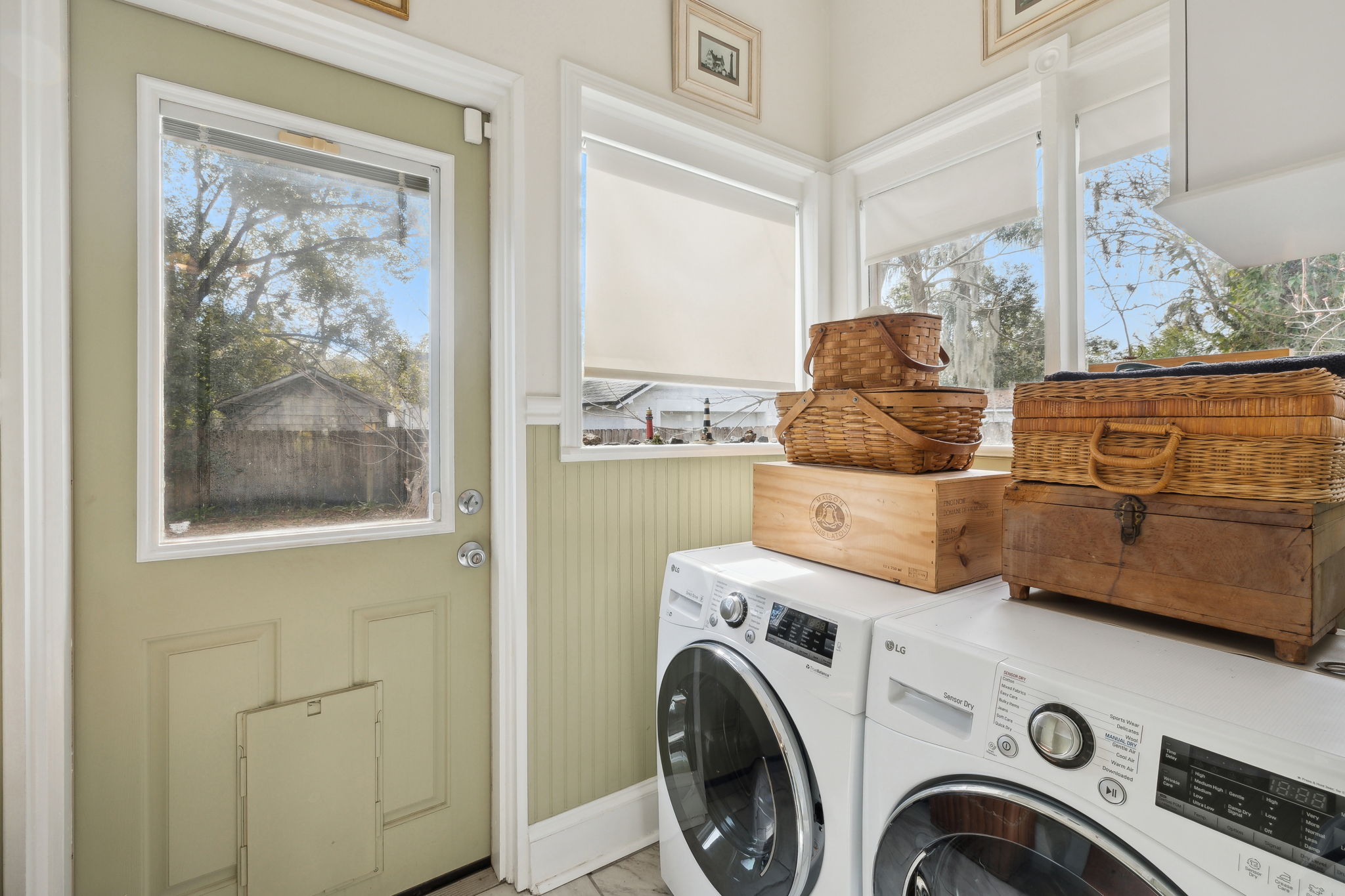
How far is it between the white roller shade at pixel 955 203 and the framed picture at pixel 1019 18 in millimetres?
253

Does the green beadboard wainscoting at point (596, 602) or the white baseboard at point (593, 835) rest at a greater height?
the green beadboard wainscoting at point (596, 602)

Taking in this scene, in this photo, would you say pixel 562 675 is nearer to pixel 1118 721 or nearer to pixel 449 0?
pixel 1118 721

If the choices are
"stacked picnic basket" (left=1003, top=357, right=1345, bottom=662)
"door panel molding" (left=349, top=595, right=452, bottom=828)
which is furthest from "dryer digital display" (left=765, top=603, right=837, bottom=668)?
"door panel molding" (left=349, top=595, right=452, bottom=828)

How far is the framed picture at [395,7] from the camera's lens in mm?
1339

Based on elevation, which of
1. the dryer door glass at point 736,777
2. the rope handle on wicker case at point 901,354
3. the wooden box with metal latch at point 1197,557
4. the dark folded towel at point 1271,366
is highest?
the rope handle on wicker case at point 901,354

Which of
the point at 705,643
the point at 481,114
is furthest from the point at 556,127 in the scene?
the point at 705,643

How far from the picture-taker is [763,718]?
1.20m

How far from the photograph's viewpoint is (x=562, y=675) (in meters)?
1.67

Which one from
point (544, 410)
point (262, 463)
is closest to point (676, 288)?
point (544, 410)

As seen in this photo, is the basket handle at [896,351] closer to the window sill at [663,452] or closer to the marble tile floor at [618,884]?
the window sill at [663,452]

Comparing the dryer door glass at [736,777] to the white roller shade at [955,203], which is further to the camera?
the white roller shade at [955,203]

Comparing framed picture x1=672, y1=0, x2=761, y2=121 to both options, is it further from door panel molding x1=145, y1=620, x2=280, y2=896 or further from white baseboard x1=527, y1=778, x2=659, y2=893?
white baseboard x1=527, y1=778, x2=659, y2=893

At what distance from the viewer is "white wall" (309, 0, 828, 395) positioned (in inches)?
57.6

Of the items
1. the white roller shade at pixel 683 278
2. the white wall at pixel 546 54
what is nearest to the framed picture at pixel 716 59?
the white wall at pixel 546 54
